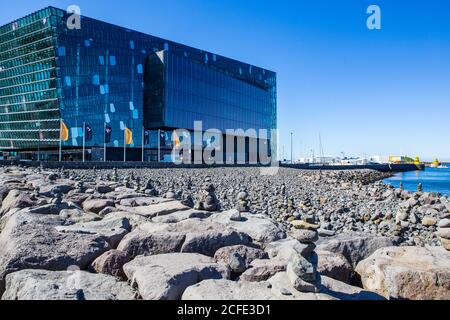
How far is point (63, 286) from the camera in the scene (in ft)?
12.2

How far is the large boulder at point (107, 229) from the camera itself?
5618 millimetres

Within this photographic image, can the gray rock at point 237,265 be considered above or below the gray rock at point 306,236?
below

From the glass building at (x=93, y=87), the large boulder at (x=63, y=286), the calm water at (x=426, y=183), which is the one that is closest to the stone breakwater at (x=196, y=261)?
the large boulder at (x=63, y=286)

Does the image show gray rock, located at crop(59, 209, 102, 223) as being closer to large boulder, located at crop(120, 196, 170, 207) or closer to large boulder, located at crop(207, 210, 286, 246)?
large boulder, located at crop(120, 196, 170, 207)

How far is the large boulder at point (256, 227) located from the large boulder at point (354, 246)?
85 cm

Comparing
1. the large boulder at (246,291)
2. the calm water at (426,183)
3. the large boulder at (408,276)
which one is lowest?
the calm water at (426,183)

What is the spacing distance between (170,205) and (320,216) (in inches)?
216

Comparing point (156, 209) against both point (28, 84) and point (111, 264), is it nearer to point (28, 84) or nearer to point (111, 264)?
point (111, 264)

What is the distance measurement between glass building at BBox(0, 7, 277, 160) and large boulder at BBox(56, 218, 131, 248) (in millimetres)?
56149

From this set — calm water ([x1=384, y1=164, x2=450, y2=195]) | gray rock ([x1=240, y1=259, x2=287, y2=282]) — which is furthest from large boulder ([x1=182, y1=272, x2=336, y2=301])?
calm water ([x1=384, y1=164, x2=450, y2=195])

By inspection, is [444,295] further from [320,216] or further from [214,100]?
[214,100]

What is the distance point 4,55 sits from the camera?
77.2 m

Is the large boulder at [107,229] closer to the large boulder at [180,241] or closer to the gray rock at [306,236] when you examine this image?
the large boulder at [180,241]

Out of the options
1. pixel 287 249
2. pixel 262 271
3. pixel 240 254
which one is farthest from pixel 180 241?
pixel 287 249
